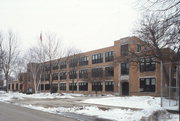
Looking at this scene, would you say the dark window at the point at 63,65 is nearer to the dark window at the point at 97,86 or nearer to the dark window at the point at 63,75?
the dark window at the point at 63,75

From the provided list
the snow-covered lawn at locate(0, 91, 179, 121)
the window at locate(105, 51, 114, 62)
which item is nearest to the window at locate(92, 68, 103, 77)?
the window at locate(105, 51, 114, 62)

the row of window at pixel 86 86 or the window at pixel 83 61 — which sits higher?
the window at pixel 83 61

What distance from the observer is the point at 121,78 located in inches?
1895

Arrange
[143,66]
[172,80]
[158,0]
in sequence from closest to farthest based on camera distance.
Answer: [158,0], [172,80], [143,66]

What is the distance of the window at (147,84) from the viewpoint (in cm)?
4172

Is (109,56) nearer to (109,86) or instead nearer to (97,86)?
(109,86)

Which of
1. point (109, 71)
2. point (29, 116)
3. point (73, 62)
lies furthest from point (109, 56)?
point (29, 116)

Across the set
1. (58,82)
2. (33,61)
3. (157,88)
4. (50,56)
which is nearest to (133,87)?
(157,88)

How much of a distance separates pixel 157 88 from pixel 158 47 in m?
15.3

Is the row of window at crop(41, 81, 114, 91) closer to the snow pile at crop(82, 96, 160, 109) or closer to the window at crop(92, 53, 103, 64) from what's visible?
the window at crop(92, 53, 103, 64)

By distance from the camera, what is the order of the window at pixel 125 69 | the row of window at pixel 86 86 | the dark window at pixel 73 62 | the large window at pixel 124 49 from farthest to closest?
1. the dark window at pixel 73 62
2. the row of window at pixel 86 86
3. the window at pixel 125 69
4. the large window at pixel 124 49

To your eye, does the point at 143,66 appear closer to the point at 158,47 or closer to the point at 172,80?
the point at 158,47

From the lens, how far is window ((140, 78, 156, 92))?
4172 cm

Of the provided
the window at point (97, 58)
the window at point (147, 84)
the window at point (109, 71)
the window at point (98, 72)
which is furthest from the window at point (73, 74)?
the window at point (147, 84)
